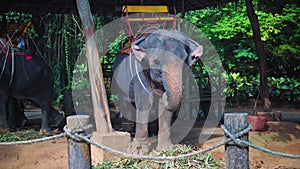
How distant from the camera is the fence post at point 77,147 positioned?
281cm

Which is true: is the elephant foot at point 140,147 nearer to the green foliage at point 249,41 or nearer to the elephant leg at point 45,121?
the elephant leg at point 45,121

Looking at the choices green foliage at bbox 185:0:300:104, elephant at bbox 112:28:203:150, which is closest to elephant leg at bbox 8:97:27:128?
elephant at bbox 112:28:203:150

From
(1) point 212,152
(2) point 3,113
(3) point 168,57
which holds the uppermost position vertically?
(3) point 168,57

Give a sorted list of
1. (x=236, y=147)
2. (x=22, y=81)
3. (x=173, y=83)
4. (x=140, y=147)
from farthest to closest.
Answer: (x=22, y=81) < (x=140, y=147) < (x=173, y=83) < (x=236, y=147)

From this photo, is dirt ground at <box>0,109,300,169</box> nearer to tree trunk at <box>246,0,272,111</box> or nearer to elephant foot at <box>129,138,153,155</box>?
elephant foot at <box>129,138,153,155</box>

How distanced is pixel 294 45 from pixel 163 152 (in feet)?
27.6

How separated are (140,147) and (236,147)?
240 cm

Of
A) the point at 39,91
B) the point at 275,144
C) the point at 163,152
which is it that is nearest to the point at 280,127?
the point at 275,144

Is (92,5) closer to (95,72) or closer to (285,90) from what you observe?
(95,72)

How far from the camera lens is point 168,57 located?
174 inches

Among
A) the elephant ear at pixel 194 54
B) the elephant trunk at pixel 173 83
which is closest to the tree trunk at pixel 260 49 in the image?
the elephant ear at pixel 194 54

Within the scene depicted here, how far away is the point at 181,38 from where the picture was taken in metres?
4.82

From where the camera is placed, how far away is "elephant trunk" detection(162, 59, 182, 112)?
13.6 feet

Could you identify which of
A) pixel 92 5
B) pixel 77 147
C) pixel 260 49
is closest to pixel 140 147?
pixel 77 147
